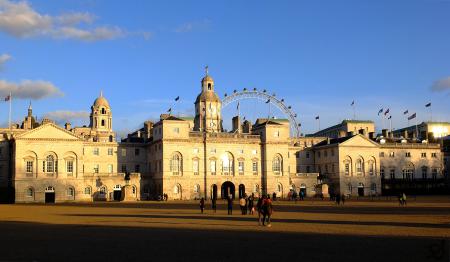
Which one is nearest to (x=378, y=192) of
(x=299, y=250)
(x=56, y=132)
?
(x=56, y=132)

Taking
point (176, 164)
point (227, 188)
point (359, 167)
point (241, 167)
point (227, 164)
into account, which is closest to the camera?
Result: point (176, 164)

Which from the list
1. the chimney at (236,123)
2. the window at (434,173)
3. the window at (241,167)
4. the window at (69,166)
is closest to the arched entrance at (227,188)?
the window at (241,167)

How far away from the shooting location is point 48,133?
277ft

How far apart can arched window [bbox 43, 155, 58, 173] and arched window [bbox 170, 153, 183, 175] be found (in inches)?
705

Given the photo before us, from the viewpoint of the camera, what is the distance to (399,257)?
19812 millimetres

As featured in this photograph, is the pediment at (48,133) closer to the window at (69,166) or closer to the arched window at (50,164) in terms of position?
the arched window at (50,164)

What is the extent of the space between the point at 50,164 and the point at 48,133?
4.77 meters

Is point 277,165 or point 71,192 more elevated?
point 277,165

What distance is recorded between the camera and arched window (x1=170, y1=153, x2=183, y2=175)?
88875 mm

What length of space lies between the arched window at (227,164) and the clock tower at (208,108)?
18257 millimetres

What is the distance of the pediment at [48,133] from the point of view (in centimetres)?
8338

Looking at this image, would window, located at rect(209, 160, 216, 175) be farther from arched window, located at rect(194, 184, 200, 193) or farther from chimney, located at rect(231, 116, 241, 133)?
chimney, located at rect(231, 116, 241, 133)

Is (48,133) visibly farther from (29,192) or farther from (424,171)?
(424,171)

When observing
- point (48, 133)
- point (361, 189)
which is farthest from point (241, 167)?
point (48, 133)
